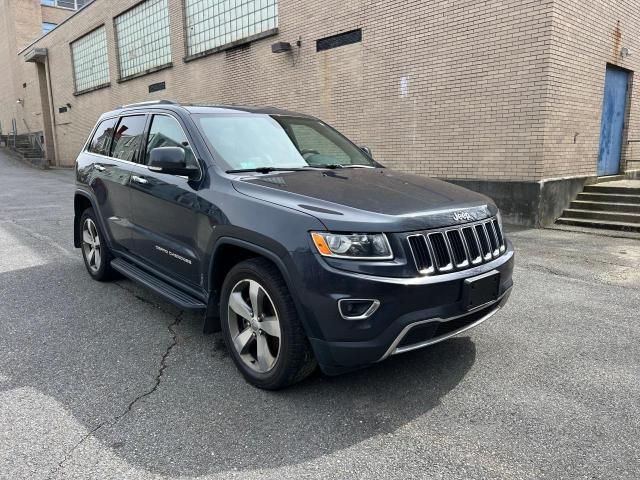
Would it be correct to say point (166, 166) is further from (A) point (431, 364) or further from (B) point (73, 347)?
(A) point (431, 364)

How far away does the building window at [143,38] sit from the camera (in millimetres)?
18172

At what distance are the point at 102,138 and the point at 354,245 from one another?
3.87m

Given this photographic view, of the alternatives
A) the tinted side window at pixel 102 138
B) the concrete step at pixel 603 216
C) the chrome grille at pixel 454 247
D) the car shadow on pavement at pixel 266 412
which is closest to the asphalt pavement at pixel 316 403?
the car shadow on pavement at pixel 266 412

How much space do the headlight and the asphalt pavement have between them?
93cm

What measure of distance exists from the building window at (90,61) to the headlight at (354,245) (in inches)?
914

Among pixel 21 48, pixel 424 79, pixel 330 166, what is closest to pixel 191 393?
pixel 330 166

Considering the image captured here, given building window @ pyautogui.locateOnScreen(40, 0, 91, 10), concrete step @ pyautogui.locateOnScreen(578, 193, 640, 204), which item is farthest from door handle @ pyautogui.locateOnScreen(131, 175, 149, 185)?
building window @ pyautogui.locateOnScreen(40, 0, 91, 10)

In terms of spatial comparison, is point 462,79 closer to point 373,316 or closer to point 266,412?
point 373,316

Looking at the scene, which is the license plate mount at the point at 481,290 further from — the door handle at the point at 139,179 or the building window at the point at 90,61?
the building window at the point at 90,61

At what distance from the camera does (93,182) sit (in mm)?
5266

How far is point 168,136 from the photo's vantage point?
13.4 ft

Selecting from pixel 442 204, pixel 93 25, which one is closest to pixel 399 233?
pixel 442 204

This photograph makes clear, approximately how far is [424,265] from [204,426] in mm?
1488

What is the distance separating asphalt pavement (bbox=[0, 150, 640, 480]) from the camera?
2.44m
